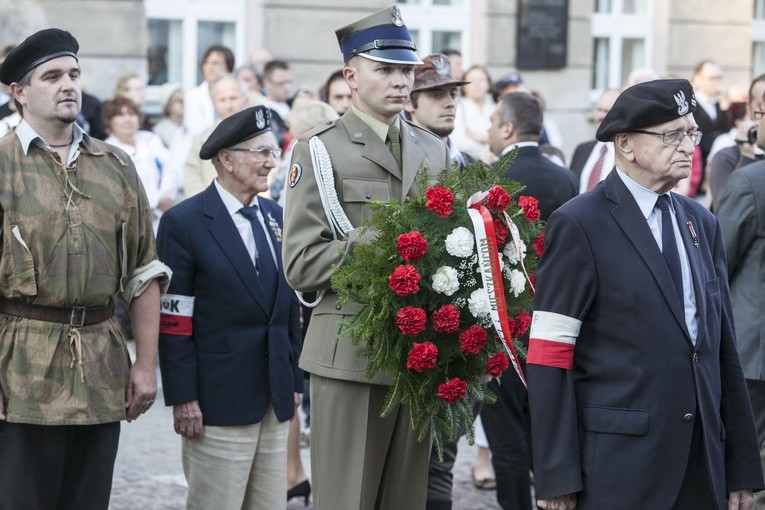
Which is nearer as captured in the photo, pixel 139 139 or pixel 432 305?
pixel 432 305

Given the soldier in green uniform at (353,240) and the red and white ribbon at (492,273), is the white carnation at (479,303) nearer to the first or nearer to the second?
the red and white ribbon at (492,273)

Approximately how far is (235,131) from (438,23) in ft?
35.6

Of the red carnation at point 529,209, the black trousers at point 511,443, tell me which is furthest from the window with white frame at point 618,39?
the red carnation at point 529,209

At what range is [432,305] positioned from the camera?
4543 mm

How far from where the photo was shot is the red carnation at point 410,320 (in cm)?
441

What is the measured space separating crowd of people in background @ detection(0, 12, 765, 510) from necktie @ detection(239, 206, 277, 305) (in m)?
0.31

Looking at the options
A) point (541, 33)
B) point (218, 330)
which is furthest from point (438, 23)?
point (218, 330)

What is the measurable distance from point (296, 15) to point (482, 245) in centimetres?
1037

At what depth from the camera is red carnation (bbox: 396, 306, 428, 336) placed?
174 inches

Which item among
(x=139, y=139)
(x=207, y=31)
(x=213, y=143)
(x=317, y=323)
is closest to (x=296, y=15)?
(x=207, y=31)

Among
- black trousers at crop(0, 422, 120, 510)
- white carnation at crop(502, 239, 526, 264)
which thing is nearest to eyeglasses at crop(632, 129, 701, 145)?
Result: white carnation at crop(502, 239, 526, 264)

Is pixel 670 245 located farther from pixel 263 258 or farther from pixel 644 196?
pixel 263 258

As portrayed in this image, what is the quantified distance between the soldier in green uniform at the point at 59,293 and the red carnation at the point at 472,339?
131 cm

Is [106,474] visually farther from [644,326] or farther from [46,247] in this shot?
[644,326]
